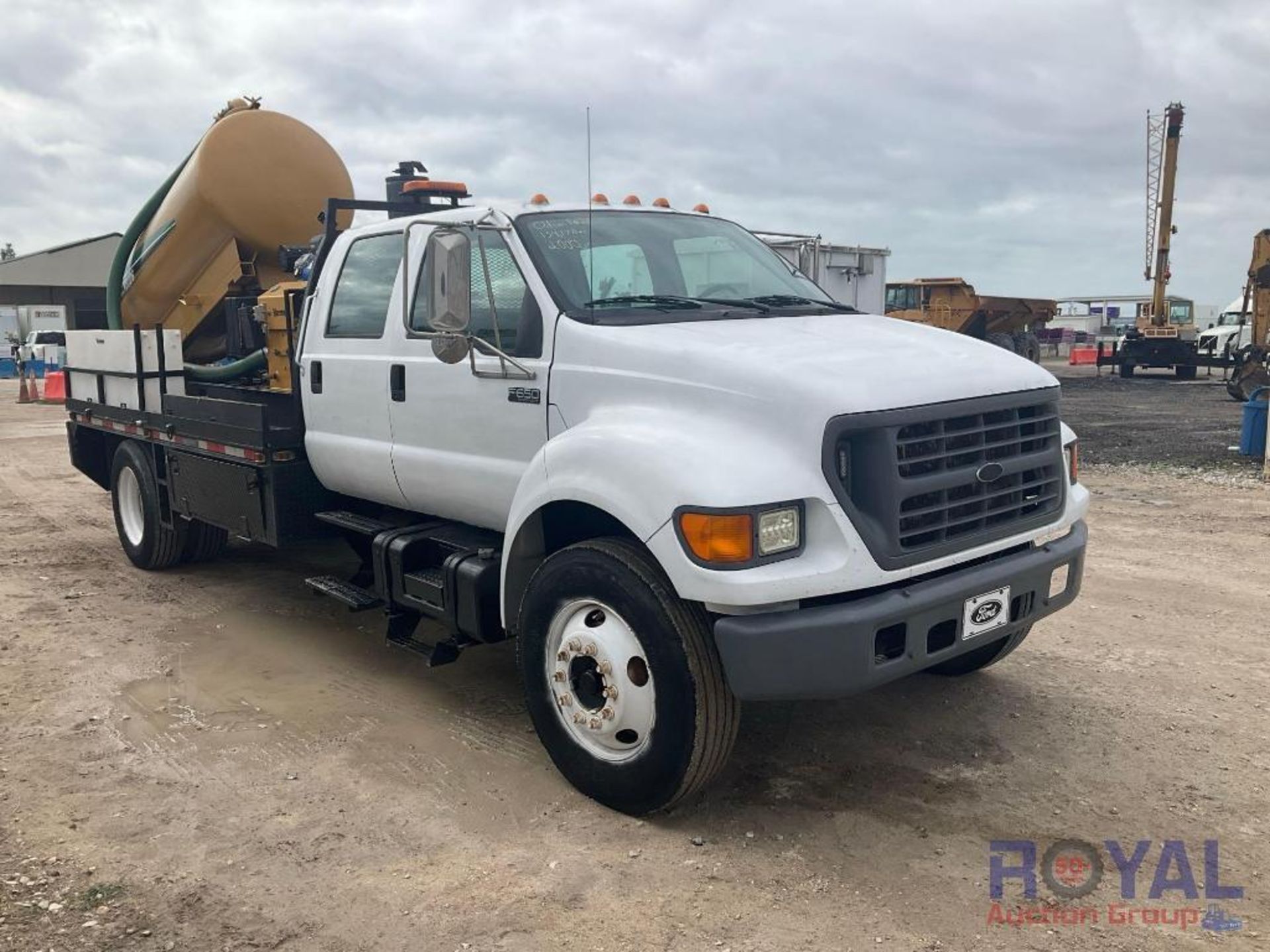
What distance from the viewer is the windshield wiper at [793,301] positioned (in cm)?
466

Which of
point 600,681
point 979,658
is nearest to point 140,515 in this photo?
point 600,681

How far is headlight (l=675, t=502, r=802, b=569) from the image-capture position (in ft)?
10.8

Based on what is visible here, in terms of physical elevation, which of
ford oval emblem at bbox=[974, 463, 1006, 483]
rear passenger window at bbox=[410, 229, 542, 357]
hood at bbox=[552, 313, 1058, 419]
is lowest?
ford oval emblem at bbox=[974, 463, 1006, 483]

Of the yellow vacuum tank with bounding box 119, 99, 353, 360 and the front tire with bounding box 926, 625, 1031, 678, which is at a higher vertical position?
the yellow vacuum tank with bounding box 119, 99, 353, 360

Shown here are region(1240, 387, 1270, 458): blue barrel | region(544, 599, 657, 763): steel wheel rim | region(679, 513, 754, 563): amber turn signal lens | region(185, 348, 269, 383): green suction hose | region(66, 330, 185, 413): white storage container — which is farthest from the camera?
region(1240, 387, 1270, 458): blue barrel

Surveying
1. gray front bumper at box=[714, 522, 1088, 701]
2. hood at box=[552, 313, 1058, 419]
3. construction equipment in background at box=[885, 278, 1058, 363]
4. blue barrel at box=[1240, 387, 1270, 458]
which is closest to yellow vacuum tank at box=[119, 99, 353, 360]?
hood at box=[552, 313, 1058, 419]

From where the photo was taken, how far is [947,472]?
3.65m

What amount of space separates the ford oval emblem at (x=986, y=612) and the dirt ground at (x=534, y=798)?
0.72m

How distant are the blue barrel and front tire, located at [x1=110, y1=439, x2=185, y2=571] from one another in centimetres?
1160

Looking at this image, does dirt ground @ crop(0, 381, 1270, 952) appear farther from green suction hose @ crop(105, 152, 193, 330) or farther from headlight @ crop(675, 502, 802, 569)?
green suction hose @ crop(105, 152, 193, 330)

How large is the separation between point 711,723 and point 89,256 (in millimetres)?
43086

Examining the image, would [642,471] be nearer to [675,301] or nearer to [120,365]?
[675,301]

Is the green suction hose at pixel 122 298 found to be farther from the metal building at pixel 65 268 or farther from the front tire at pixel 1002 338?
the metal building at pixel 65 268

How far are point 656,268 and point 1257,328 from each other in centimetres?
2230
